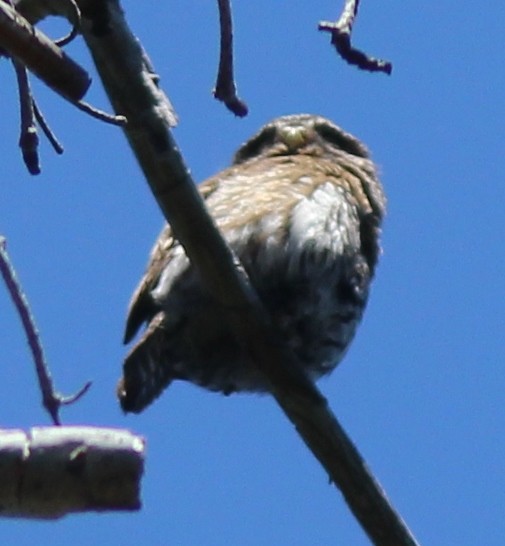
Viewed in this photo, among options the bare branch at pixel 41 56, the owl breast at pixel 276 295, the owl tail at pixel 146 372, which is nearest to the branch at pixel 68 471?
the bare branch at pixel 41 56

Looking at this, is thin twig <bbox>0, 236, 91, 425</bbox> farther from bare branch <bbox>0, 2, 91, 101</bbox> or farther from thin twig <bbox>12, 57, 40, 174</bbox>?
bare branch <bbox>0, 2, 91, 101</bbox>

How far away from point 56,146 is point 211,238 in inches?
16.3

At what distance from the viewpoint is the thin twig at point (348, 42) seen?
284 centimetres

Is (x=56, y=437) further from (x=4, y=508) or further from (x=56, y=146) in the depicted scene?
(x=56, y=146)

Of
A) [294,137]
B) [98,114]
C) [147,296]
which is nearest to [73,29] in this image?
[98,114]

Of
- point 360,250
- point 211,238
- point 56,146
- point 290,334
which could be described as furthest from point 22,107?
point 360,250

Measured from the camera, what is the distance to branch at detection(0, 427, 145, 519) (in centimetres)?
188

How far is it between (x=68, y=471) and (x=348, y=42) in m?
1.28

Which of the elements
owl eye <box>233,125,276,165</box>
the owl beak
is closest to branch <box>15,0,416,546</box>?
the owl beak

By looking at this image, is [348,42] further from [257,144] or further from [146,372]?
[257,144]

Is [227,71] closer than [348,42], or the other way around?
[348,42]

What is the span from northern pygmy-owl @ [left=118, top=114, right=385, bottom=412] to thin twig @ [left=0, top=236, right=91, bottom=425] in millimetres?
1552

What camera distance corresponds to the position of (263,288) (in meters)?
4.66

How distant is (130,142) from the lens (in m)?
3.09
